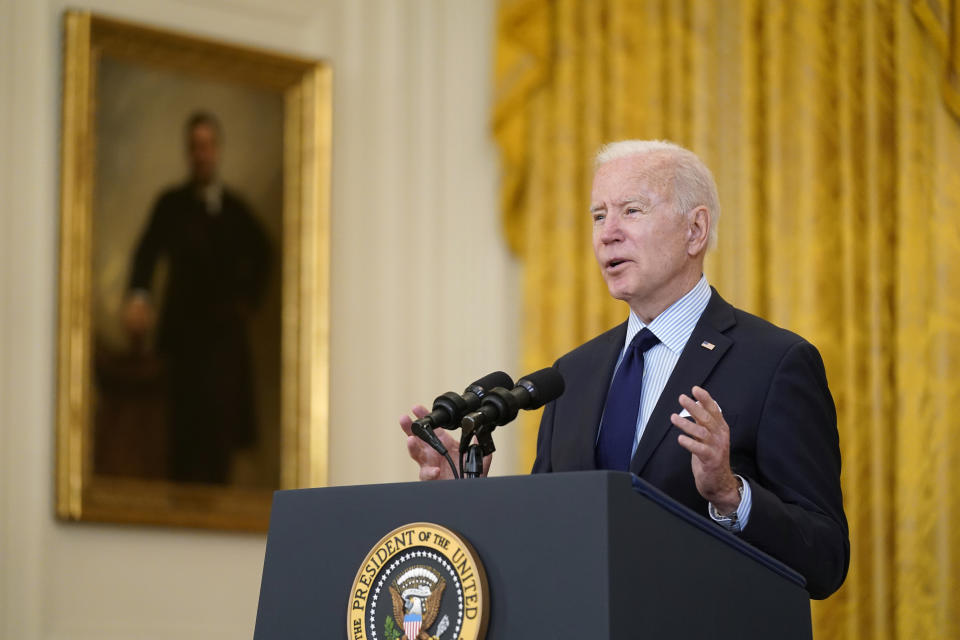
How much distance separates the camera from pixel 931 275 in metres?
4.95

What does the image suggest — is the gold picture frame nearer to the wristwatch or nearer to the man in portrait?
the man in portrait

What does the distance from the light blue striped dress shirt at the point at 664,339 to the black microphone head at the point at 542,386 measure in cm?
49

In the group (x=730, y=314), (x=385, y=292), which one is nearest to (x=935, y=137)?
(x=730, y=314)

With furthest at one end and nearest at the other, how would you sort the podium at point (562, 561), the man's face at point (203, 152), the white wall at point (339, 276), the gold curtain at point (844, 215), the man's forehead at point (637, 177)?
the man's face at point (203, 152) → the white wall at point (339, 276) → the gold curtain at point (844, 215) → the man's forehead at point (637, 177) → the podium at point (562, 561)

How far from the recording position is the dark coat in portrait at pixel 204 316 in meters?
5.73

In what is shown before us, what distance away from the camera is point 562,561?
2051 millimetres

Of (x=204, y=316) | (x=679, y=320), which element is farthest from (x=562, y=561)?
(x=204, y=316)

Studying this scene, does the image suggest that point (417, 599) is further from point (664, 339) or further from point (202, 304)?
point (202, 304)

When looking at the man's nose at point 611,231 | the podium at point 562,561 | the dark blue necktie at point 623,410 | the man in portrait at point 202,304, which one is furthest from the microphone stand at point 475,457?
the man in portrait at point 202,304

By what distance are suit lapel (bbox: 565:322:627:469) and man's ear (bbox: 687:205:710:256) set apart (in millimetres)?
278

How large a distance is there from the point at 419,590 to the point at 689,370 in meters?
1.13

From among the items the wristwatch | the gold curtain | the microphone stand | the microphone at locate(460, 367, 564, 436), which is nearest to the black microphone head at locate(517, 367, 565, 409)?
the microphone at locate(460, 367, 564, 436)

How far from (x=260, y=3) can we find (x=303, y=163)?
79cm

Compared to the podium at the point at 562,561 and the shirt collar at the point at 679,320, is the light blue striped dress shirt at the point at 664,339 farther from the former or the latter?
the podium at the point at 562,561
